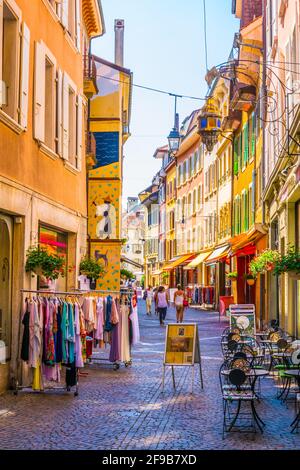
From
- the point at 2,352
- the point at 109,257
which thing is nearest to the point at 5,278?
the point at 2,352

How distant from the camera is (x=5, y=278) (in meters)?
13.3

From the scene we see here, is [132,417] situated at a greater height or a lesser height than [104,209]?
lesser

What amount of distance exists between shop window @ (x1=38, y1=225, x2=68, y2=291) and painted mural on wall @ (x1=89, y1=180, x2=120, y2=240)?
10761 millimetres

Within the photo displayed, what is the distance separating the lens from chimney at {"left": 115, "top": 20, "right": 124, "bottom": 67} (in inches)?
1681

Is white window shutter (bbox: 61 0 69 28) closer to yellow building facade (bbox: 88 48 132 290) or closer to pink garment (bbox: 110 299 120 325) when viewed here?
pink garment (bbox: 110 299 120 325)

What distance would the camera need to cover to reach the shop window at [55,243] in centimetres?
1584

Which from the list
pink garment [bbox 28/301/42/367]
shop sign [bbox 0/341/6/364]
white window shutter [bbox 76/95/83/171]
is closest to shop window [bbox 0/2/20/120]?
pink garment [bbox 28/301/42/367]

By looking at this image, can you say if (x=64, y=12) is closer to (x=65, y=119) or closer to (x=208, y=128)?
(x=65, y=119)

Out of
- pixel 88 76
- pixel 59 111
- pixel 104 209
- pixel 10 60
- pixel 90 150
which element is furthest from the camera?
pixel 104 209

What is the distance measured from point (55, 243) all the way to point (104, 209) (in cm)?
1249

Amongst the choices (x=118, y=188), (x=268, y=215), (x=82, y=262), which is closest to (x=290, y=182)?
(x=82, y=262)

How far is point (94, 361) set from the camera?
17.6 metres

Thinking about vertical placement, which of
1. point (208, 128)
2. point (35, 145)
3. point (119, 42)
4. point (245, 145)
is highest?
point (119, 42)
